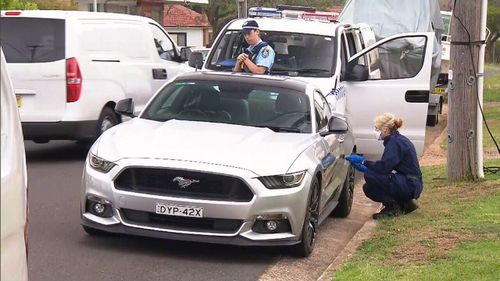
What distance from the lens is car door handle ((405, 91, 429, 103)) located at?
11.2 meters

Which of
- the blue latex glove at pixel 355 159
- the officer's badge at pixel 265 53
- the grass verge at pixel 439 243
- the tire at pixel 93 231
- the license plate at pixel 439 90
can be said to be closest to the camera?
the grass verge at pixel 439 243

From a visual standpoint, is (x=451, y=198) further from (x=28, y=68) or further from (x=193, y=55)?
(x=28, y=68)

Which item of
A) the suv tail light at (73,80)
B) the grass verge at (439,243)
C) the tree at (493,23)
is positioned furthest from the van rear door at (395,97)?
the tree at (493,23)

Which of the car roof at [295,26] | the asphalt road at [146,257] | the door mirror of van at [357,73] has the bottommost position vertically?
the asphalt road at [146,257]

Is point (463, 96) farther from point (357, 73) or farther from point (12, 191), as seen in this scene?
point (12, 191)

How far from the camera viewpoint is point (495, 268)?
6.46 m

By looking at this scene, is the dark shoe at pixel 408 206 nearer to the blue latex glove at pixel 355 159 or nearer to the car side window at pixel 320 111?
the blue latex glove at pixel 355 159

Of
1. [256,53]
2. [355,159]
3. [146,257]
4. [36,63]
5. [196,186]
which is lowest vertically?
[146,257]

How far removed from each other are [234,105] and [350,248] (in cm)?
176

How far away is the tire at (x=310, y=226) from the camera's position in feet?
23.9

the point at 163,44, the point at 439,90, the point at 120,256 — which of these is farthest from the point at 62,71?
the point at 439,90

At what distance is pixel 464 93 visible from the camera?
35.0 ft

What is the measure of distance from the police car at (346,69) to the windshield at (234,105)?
7.48 feet

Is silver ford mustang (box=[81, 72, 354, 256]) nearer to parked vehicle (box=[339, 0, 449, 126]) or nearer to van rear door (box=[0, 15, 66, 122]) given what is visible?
van rear door (box=[0, 15, 66, 122])
